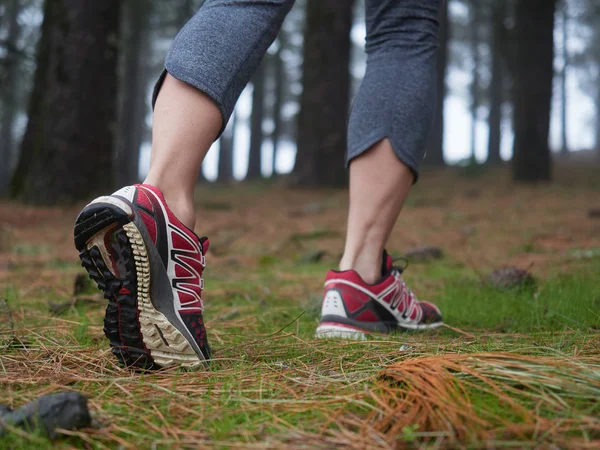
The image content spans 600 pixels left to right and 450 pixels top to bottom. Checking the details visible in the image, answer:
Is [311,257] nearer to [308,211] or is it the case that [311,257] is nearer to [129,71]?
[308,211]

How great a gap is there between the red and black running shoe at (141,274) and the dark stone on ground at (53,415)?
35cm

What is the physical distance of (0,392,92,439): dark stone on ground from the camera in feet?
2.54

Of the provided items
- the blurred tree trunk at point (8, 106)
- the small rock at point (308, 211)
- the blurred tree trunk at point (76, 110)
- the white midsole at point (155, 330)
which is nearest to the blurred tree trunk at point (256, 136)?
the blurred tree trunk at point (8, 106)

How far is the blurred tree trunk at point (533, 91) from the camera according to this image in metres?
8.09

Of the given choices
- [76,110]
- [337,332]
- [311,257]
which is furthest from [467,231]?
[76,110]

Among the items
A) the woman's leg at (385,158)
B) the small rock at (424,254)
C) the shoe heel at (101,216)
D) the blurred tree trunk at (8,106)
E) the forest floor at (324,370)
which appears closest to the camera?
the forest floor at (324,370)

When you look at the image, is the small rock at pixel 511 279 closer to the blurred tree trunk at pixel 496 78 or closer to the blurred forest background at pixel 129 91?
the blurred forest background at pixel 129 91

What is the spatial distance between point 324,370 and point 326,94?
6.46 meters

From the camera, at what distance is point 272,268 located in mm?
3197

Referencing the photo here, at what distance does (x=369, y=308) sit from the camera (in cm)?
162

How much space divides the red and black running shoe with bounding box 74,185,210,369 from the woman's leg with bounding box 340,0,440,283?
597 mm

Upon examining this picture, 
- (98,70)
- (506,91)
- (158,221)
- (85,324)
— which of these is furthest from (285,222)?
(506,91)

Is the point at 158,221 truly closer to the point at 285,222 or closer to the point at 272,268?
the point at 272,268

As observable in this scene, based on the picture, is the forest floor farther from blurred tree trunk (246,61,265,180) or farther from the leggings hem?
blurred tree trunk (246,61,265,180)
